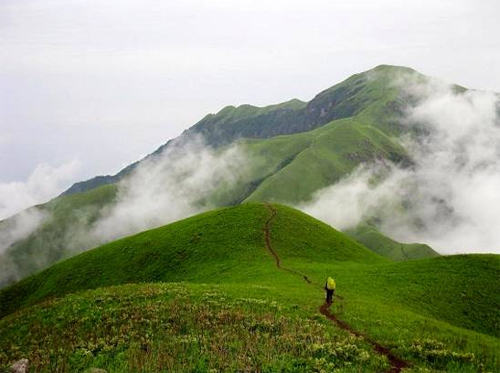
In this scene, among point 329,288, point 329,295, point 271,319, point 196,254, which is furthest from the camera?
point 196,254

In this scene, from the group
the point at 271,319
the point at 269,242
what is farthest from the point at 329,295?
the point at 269,242

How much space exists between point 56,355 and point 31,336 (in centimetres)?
681

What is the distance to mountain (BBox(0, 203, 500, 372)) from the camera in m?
21.9

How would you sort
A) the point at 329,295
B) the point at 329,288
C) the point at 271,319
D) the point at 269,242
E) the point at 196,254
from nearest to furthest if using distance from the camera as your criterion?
the point at 271,319, the point at 329,288, the point at 329,295, the point at 196,254, the point at 269,242

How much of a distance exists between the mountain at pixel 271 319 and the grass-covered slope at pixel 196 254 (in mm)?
608

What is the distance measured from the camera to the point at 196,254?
74.1 metres

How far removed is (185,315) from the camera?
2962 centimetres

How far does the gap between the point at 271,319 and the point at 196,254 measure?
47462mm

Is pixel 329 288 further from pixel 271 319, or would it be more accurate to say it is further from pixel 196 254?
pixel 196 254

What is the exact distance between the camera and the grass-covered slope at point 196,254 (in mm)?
68625

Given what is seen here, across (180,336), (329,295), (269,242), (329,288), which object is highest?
(180,336)

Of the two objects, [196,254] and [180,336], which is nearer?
[180,336]

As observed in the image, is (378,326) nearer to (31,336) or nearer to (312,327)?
(312,327)

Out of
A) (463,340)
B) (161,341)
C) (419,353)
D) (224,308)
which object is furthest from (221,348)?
(463,340)
